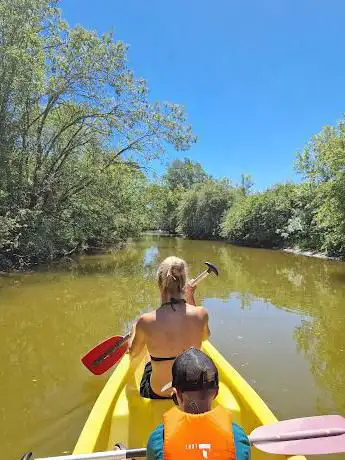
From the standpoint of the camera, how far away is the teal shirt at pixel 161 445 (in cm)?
157

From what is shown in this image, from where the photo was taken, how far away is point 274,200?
99.5 feet

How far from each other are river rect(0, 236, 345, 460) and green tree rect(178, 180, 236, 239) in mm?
27728

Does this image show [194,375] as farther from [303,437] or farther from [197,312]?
[197,312]

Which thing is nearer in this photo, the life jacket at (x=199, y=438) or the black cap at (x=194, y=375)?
the life jacket at (x=199, y=438)

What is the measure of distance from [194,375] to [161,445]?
0.28 metres

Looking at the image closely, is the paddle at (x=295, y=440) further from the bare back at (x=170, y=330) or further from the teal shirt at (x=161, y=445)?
the bare back at (x=170, y=330)

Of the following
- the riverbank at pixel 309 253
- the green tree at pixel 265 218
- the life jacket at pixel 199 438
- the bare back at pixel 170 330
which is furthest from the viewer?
the green tree at pixel 265 218

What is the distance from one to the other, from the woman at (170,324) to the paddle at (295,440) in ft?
2.81

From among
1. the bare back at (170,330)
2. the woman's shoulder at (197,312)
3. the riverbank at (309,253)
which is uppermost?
the riverbank at (309,253)

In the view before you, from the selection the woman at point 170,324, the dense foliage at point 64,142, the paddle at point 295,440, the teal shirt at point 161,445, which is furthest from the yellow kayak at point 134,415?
the dense foliage at point 64,142

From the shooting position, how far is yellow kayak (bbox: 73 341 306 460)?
9.63ft

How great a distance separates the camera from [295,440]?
2.14m

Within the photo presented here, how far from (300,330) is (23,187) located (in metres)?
12.1

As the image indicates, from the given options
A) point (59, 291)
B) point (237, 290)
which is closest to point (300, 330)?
point (237, 290)
